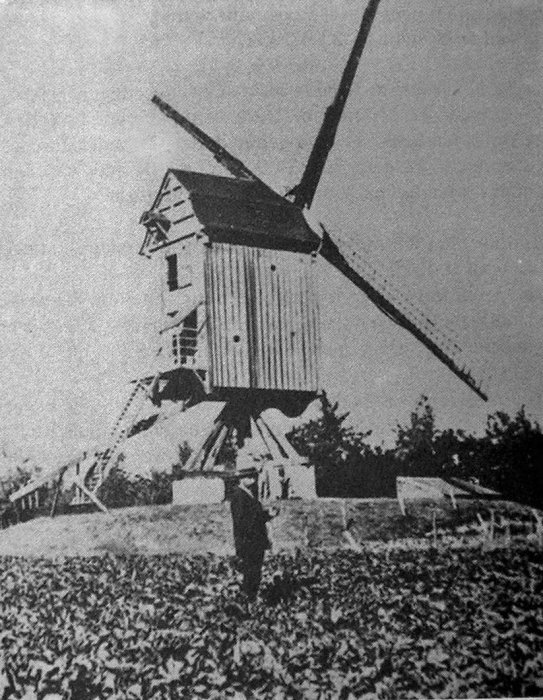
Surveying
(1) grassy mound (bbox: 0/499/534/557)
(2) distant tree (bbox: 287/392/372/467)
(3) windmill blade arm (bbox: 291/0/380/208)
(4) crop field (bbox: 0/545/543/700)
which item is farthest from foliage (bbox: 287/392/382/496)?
(3) windmill blade arm (bbox: 291/0/380/208)

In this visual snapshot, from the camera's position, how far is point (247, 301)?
24.9 ft

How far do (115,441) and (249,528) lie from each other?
1.28 meters

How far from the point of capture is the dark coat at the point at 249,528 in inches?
241

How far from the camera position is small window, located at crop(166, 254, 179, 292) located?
7292mm

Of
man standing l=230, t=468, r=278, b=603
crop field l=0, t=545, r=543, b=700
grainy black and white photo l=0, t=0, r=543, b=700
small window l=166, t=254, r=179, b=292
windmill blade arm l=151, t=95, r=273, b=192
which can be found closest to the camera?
crop field l=0, t=545, r=543, b=700

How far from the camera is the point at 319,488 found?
8141 millimetres

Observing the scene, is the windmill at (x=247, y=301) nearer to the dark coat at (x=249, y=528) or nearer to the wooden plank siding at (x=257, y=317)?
the wooden plank siding at (x=257, y=317)

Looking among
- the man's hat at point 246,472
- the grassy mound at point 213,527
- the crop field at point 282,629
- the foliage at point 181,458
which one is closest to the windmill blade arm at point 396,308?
the grassy mound at point 213,527

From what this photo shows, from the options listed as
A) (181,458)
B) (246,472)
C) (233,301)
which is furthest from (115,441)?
(233,301)

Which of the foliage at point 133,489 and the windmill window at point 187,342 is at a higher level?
the windmill window at point 187,342

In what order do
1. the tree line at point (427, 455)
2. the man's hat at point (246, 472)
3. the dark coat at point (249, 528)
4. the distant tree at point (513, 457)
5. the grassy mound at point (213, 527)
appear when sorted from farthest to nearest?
the man's hat at point (246, 472) → the tree line at point (427, 455) → the distant tree at point (513, 457) → the grassy mound at point (213, 527) → the dark coat at point (249, 528)

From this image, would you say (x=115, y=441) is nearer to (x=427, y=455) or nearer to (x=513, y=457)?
(x=427, y=455)

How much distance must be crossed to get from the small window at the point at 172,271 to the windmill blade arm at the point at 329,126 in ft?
4.46

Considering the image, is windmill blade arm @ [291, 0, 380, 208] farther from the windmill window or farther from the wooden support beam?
the wooden support beam
